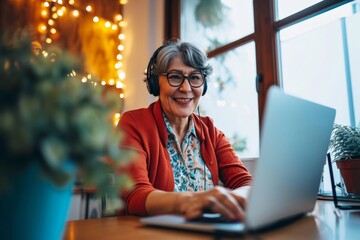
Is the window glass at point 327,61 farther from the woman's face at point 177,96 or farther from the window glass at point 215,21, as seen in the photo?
the woman's face at point 177,96

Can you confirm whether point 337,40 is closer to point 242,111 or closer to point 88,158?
point 242,111

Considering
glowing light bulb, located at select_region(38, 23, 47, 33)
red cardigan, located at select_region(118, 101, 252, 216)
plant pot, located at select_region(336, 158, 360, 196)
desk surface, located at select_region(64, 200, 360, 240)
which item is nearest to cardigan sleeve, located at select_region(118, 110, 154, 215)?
red cardigan, located at select_region(118, 101, 252, 216)

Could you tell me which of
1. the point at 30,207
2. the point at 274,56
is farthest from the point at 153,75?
the point at 30,207

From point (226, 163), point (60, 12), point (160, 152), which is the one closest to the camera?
point (160, 152)

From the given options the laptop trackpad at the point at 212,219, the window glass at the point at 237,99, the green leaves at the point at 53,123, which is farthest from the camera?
the window glass at the point at 237,99

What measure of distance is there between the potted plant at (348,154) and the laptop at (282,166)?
0.43 metres

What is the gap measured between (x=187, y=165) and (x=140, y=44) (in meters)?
1.64

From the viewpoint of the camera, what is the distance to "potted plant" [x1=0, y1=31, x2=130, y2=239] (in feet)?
1.06

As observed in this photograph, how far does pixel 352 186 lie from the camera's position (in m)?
1.08

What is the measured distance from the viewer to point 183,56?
1.30 m

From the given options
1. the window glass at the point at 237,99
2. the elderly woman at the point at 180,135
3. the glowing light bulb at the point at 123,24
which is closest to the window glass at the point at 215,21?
the window glass at the point at 237,99

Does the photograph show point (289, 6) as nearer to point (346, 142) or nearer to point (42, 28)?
point (346, 142)

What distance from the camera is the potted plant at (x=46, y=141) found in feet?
1.06

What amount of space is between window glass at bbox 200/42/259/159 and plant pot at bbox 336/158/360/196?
711 millimetres
